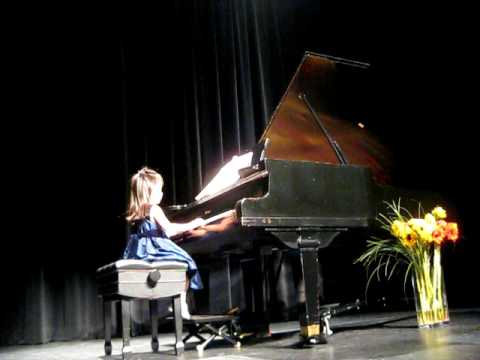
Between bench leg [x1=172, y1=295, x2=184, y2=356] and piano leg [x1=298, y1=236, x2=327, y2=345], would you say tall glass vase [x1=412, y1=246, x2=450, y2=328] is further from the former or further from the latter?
bench leg [x1=172, y1=295, x2=184, y2=356]

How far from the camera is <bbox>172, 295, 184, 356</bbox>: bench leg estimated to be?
303cm

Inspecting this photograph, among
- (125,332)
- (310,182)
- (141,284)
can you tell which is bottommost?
(125,332)

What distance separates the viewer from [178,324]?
307 cm

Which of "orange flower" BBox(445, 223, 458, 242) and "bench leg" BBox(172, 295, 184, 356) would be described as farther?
"orange flower" BBox(445, 223, 458, 242)

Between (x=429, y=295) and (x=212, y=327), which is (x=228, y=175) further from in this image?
(x=429, y=295)

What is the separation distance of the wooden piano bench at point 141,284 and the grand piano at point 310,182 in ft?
1.27

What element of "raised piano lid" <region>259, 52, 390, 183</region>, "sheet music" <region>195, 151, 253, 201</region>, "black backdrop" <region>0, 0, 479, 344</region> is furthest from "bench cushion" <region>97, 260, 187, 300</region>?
"black backdrop" <region>0, 0, 479, 344</region>

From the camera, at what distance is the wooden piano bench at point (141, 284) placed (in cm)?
295

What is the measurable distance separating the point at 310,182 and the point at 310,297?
640 mm

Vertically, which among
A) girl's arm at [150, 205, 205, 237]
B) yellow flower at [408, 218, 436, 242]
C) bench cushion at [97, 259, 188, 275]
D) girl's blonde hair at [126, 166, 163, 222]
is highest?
girl's blonde hair at [126, 166, 163, 222]

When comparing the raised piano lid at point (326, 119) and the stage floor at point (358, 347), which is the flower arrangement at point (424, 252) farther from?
the raised piano lid at point (326, 119)

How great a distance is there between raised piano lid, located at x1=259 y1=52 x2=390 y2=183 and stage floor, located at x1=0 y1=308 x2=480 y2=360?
1170 mm

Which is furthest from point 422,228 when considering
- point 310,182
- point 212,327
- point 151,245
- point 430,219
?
point 151,245

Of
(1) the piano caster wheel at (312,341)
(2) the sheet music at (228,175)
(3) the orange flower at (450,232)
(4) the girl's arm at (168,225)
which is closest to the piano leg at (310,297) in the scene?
(1) the piano caster wheel at (312,341)
